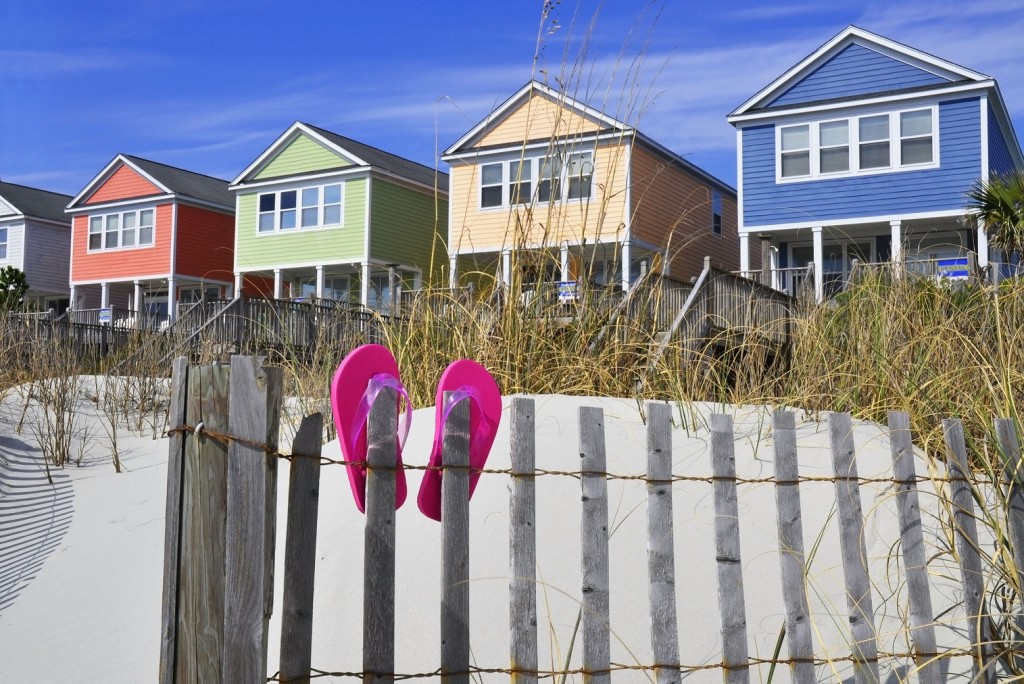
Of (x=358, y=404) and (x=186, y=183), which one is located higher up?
(x=186, y=183)

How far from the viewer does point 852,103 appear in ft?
74.2

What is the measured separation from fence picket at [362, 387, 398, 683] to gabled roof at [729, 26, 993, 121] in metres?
22.2

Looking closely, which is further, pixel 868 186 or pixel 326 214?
pixel 326 214

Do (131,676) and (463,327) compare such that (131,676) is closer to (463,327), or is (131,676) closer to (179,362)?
(179,362)

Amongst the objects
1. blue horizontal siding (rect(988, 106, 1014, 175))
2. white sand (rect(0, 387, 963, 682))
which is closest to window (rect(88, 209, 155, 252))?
blue horizontal siding (rect(988, 106, 1014, 175))

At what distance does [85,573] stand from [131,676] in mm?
1781

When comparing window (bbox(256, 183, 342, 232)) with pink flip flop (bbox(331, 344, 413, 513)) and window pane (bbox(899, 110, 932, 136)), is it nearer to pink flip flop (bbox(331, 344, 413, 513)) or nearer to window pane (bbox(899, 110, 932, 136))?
window pane (bbox(899, 110, 932, 136))

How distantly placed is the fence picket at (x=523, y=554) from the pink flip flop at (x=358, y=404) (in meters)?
0.37

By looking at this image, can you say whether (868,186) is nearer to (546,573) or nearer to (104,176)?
(546,573)

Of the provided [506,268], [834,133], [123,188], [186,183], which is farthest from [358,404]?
[123,188]

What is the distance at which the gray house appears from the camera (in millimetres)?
38938

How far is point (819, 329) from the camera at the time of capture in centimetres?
727

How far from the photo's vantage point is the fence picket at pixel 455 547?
2.83 m

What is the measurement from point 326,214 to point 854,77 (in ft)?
52.9
